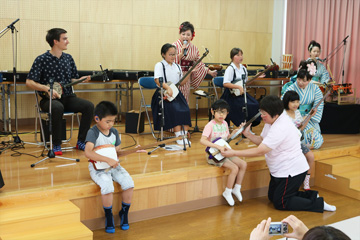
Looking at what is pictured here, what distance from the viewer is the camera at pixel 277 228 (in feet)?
5.80

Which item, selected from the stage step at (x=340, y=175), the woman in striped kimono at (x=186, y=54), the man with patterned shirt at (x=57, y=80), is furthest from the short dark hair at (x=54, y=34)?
the stage step at (x=340, y=175)

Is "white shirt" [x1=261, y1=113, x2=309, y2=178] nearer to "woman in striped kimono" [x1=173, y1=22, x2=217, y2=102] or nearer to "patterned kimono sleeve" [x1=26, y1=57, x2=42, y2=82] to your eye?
"woman in striped kimono" [x1=173, y1=22, x2=217, y2=102]

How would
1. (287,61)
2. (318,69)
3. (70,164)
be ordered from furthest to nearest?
(287,61) < (318,69) < (70,164)

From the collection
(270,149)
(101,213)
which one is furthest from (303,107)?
(101,213)

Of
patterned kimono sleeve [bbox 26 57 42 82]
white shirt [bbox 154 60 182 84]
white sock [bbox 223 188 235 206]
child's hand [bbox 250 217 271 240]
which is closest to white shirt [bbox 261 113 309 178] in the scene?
white sock [bbox 223 188 235 206]

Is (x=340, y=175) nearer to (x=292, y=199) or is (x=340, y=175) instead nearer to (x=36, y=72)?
(x=292, y=199)

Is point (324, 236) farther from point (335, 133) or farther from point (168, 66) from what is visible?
point (335, 133)

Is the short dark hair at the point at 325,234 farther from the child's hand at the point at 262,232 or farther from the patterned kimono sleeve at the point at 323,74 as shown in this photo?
the patterned kimono sleeve at the point at 323,74

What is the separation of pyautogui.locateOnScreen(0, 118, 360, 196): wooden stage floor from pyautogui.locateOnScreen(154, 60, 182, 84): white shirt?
2.51 feet

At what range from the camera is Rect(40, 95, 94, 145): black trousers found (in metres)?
4.28

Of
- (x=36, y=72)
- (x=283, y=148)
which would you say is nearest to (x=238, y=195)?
(x=283, y=148)

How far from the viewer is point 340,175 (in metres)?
4.62

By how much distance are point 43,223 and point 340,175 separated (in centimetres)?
308

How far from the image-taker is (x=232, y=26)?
800 centimetres
